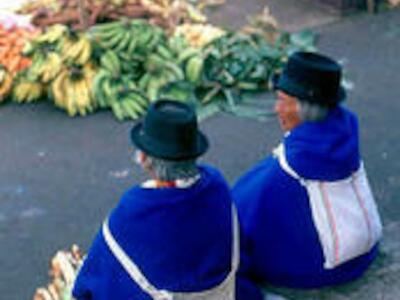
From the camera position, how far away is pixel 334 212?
13.6ft

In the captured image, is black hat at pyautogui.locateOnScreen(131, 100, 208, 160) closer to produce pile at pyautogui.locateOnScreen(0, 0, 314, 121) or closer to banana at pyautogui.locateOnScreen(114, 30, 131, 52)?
produce pile at pyautogui.locateOnScreen(0, 0, 314, 121)

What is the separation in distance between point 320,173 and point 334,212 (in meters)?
0.22

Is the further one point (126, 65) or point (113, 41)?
point (113, 41)

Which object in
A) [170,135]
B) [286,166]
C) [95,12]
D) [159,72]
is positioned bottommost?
[159,72]

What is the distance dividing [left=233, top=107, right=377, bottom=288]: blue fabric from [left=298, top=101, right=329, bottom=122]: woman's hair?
0.10 feet

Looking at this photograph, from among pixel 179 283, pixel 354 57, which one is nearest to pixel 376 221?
pixel 179 283

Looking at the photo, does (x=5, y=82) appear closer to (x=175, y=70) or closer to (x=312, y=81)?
(x=175, y=70)

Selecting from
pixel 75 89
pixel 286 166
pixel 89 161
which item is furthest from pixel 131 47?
pixel 286 166

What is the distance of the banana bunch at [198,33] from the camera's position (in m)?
9.12

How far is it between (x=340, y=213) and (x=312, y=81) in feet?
2.25

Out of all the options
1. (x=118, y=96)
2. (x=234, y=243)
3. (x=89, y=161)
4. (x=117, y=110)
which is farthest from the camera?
(x=118, y=96)

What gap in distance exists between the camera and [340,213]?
4.14m

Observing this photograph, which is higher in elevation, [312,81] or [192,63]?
[312,81]

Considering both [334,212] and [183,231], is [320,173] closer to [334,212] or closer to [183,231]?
[334,212]
